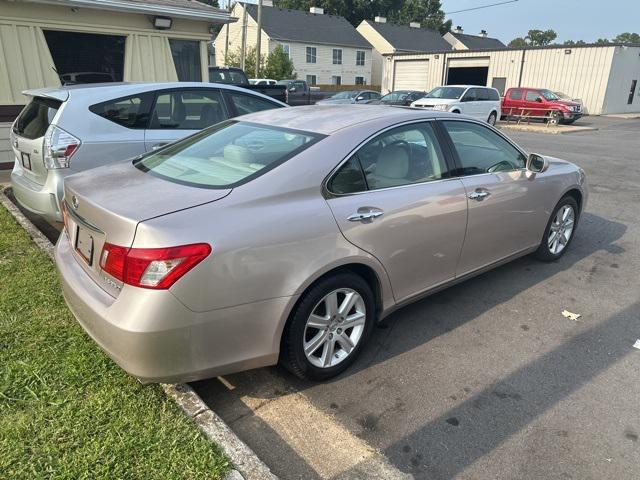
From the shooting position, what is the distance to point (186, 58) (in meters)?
9.80

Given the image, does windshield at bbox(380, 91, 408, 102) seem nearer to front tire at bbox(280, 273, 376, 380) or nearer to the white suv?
the white suv

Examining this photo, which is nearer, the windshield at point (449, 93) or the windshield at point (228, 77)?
the windshield at point (228, 77)

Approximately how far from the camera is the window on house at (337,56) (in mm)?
48106

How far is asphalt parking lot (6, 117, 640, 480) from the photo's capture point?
247cm

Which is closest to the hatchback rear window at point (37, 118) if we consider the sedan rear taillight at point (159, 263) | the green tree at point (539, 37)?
the sedan rear taillight at point (159, 263)

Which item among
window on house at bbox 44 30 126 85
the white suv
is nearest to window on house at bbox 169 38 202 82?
window on house at bbox 44 30 126 85

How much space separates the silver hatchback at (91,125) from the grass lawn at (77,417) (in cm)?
159

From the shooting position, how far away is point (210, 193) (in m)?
2.60

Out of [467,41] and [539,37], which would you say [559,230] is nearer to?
[467,41]

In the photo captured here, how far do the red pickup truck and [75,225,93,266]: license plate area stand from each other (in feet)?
81.5

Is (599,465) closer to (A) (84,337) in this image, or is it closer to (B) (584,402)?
(B) (584,402)

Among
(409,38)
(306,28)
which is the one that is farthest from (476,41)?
(306,28)

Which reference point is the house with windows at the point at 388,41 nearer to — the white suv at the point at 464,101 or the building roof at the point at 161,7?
the white suv at the point at 464,101

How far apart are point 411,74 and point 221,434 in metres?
38.1
